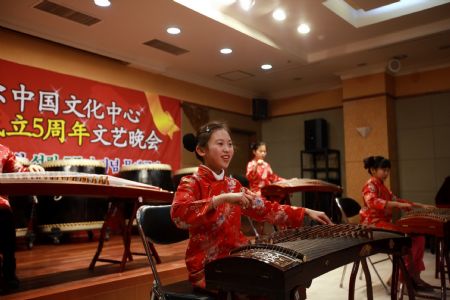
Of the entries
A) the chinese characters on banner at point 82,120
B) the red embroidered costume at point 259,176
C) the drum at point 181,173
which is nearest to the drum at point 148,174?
the drum at point 181,173

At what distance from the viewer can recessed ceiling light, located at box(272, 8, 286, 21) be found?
4.78 m

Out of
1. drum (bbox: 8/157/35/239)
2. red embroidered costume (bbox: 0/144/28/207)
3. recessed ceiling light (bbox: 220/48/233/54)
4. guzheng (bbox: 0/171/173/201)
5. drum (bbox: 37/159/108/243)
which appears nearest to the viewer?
guzheng (bbox: 0/171/173/201)

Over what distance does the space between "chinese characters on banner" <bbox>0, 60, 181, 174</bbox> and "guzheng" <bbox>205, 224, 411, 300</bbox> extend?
4.14 m

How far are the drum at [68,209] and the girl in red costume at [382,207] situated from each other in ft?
9.61

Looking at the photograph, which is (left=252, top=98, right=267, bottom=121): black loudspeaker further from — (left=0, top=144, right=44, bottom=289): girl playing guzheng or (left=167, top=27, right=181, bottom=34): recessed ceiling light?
(left=0, top=144, right=44, bottom=289): girl playing guzheng

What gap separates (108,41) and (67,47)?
535 millimetres

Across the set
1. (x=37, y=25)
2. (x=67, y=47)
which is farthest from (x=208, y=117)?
(x=37, y=25)

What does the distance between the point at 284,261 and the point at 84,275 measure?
1912mm

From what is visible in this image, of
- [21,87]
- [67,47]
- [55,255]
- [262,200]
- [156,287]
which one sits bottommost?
[55,255]

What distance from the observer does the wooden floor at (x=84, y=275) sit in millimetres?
2211

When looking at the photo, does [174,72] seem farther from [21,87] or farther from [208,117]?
[21,87]

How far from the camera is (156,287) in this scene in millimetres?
1585

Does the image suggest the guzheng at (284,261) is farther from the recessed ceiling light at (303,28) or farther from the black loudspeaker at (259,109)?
the black loudspeaker at (259,109)

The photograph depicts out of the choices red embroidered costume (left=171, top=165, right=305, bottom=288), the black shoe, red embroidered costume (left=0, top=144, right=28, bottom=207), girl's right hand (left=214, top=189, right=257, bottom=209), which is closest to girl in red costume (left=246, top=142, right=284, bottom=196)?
the black shoe
